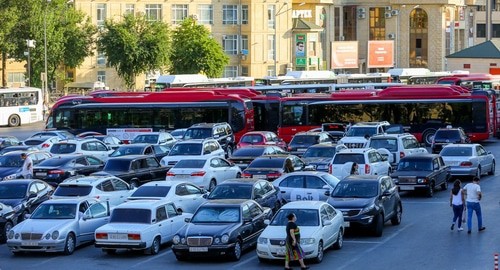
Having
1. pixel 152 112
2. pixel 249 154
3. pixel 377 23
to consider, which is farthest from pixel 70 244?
pixel 377 23

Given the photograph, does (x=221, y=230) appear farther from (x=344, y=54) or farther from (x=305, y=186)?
(x=344, y=54)

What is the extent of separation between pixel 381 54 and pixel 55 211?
9221 centimetres

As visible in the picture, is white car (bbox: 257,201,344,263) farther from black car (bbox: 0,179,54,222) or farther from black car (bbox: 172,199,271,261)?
black car (bbox: 0,179,54,222)

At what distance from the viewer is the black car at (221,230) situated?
2561 cm

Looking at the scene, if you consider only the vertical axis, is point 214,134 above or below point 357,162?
above

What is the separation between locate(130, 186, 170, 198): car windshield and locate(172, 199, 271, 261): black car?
11.0 ft

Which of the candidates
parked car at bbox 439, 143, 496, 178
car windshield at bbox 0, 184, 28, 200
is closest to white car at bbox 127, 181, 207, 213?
car windshield at bbox 0, 184, 28, 200

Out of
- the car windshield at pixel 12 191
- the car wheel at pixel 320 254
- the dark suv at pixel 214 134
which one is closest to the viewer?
the car wheel at pixel 320 254

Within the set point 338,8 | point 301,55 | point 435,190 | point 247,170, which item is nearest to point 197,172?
point 247,170

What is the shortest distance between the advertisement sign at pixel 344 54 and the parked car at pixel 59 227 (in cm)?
8666

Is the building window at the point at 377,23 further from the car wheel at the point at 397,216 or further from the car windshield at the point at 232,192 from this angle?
the car windshield at the point at 232,192

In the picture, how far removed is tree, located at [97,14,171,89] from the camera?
305 ft

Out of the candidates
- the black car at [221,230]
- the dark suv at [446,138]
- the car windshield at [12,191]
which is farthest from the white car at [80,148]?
the black car at [221,230]

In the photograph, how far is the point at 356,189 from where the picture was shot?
29312mm
